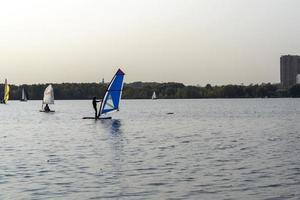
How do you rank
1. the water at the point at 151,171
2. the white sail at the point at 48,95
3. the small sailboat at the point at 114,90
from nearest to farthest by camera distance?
the water at the point at 151,171 < the small sailboat at the point at 114,90 < the white sail at the point at 48,95

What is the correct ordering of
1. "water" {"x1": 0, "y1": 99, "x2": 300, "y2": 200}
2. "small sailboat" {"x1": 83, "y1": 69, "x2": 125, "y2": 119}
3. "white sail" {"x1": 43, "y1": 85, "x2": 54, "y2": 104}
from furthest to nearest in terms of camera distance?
1. "white sail" {"x1": 43, "y1": 85, "x2": 54, "y2": 104}
2. "small sailboat" {"x1": 83, "y1": 69, "x2": 125, "y2": 119}
3. "water" {"x1": 0, "y1": 99, "x2": 300, "y2": 200}

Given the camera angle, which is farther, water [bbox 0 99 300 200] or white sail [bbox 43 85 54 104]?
white sail [bbox 43 85 54 104]

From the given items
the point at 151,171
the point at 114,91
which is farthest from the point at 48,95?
the point at 151,171

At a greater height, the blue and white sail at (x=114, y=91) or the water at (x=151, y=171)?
the blue and white sail at (x=114, y=91)

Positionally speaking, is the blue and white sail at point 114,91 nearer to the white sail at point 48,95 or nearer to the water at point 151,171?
the water at point 151,171

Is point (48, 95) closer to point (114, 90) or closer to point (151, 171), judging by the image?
point (114, 90)

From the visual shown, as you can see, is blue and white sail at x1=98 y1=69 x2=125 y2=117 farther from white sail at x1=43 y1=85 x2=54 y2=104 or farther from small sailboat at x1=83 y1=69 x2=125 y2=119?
white sail at x1=43 y1=85 x2=54 y2=104

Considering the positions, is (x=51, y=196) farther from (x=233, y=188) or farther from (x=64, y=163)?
(x=64, y=163)

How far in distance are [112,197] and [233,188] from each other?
4016 millimetres

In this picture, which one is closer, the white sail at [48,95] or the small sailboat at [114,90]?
the small sailboat at [114,90]

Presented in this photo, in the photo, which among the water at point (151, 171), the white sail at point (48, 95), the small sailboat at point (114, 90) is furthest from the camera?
the white sail at point (48, 95)

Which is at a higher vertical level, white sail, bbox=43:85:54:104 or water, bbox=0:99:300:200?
white sail, bbox=43:85:54:104

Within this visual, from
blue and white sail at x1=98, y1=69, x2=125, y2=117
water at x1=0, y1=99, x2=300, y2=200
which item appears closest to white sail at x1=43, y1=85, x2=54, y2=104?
blue and white sail at x1=98, y1=69, x2=125, y2=117

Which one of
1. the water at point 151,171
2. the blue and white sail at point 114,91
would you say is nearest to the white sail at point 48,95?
the blue and white sail at point 114,91
